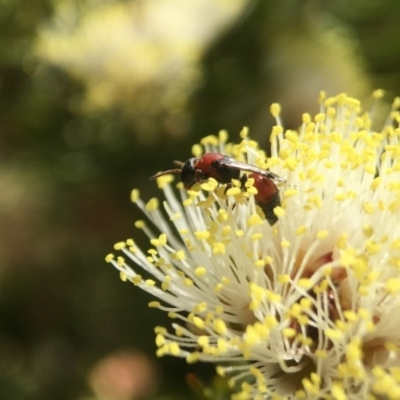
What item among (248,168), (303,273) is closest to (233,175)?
(248,168)

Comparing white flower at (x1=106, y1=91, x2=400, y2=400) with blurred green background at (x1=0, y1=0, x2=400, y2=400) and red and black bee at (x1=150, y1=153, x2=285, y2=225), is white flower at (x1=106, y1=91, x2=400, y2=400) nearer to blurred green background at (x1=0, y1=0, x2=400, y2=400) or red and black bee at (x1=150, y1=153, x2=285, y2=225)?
red and black bee at (x1=150, y1=153, x2=285, y2=225)

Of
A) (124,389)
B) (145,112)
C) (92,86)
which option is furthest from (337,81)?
(124,389)

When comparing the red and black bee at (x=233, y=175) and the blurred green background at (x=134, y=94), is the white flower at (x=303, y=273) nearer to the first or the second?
the red and black bee at (x=233, y=175)

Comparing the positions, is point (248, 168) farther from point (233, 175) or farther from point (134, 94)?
point (134, 94)

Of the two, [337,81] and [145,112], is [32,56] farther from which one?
[337,81]

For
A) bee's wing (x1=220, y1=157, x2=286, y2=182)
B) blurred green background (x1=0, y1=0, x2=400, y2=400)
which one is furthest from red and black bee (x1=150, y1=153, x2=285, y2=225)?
blurred green background (x1=0, y1=0, x2=400, y2=400)

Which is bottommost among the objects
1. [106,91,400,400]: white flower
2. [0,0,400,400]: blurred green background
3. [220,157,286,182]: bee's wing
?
[106,91,400,400]: white flower
